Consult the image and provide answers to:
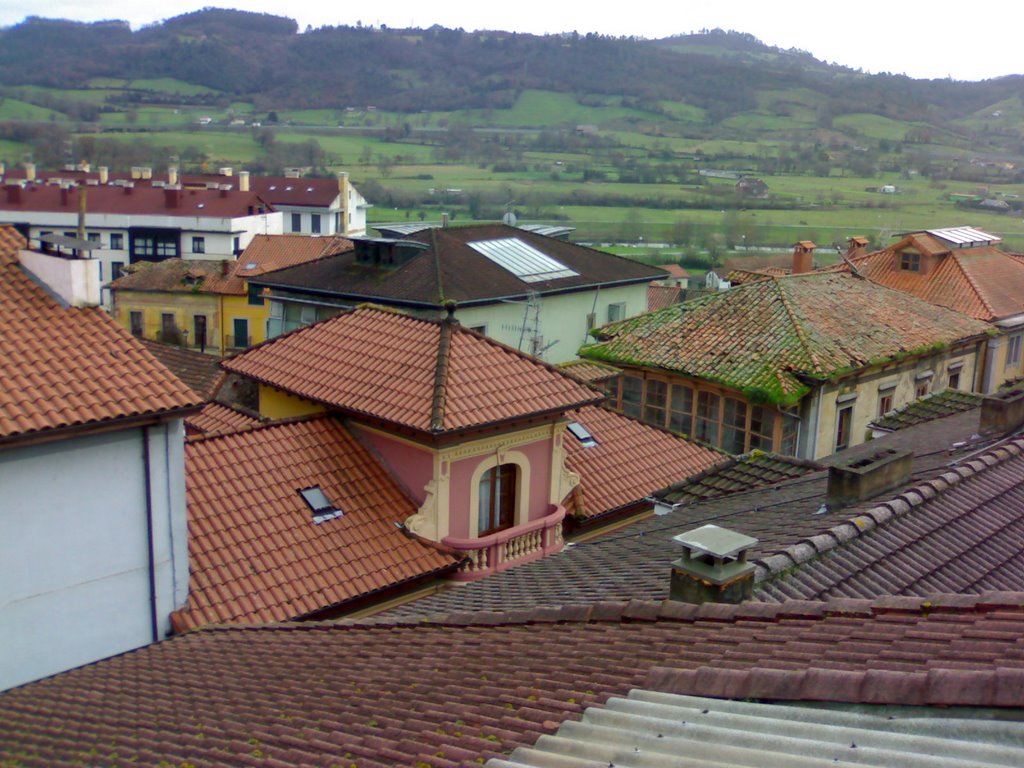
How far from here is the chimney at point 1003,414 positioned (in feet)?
49.0

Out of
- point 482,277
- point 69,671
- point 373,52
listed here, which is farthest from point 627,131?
point 69,671

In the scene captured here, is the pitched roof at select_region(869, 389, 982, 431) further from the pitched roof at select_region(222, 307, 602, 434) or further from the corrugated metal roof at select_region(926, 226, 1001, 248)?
the corrugated metal roof at select_region(926, 226, 1001, 248)

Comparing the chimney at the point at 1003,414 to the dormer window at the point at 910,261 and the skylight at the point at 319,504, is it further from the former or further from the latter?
the dormer window at the point at 910,261

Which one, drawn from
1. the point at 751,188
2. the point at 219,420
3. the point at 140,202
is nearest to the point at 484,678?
the point at 219,420

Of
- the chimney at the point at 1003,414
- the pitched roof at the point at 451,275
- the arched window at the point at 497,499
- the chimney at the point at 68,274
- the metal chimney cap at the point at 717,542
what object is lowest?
the arched window at the point at 497,499

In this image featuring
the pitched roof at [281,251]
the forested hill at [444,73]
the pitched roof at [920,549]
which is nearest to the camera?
the pitched roof at [920,549]

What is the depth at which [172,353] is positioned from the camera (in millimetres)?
23375

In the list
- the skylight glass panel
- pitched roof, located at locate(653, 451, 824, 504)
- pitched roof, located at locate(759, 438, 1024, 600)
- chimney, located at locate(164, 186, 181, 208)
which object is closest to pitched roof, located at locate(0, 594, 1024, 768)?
pitched roof, located at locate(759, 438, 1024, 600)

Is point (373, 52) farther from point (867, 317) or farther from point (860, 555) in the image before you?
point (860, 555)

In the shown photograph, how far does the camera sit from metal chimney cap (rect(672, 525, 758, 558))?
8.14 metres

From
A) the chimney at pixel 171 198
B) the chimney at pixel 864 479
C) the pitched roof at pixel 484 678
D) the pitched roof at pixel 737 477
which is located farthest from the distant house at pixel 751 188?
the pitched roof at pixel 484 678

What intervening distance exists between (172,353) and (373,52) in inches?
7343

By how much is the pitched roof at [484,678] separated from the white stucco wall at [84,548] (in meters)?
1.05

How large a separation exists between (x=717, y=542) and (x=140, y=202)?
72236 millimetres
